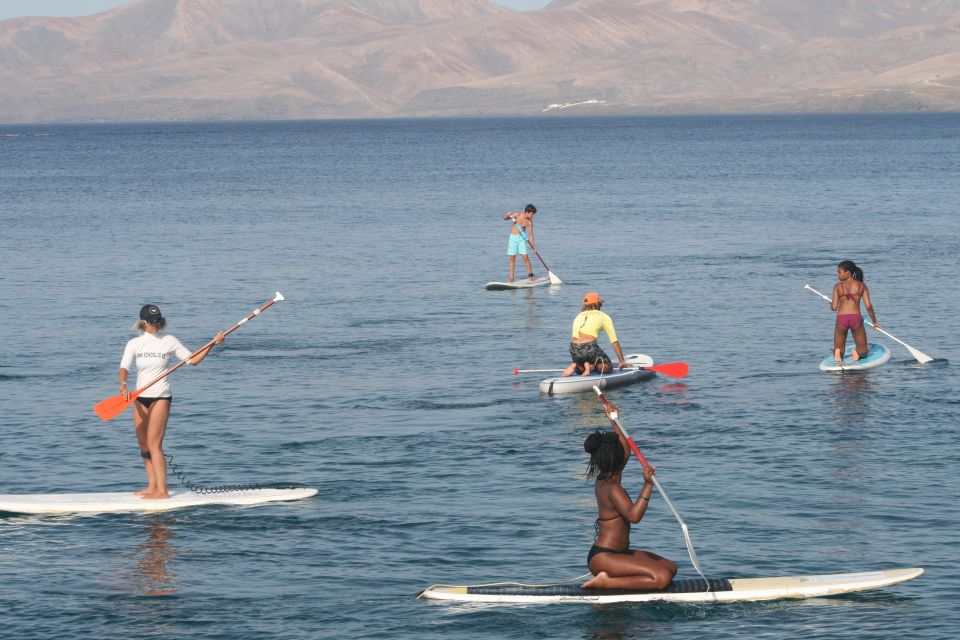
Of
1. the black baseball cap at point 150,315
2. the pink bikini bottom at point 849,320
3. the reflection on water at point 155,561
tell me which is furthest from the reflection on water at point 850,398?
the black baseball cap at point 150,315

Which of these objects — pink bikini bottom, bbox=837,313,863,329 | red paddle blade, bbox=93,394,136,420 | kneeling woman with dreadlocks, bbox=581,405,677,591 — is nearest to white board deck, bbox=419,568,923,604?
kneeling woman with dreadlocks, bbox=581,405,677,591

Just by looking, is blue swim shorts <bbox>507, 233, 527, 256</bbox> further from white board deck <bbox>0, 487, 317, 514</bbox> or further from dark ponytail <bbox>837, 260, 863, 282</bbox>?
white board deck <bbox>0, 487, 317, 514</bbox>

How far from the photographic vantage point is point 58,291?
45.2 m

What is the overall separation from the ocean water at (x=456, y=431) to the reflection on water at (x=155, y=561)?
0.06 m

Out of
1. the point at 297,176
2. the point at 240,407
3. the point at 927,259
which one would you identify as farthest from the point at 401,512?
the point at 297,176

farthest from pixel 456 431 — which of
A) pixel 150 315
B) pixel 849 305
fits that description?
pixel 849 305

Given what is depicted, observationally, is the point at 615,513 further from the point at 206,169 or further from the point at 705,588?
the point at 206,169

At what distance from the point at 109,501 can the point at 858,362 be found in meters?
16.4

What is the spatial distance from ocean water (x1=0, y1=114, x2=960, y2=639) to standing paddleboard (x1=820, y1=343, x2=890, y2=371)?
299mm

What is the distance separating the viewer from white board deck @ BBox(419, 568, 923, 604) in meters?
16.3

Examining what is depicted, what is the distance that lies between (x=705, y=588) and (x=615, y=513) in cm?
163

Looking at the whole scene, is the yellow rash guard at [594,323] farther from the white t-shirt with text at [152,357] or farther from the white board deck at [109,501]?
the white t-shirt with text at [152,357]

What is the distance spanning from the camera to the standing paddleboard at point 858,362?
2997 cm

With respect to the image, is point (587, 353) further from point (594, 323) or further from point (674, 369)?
point (674, 369)
